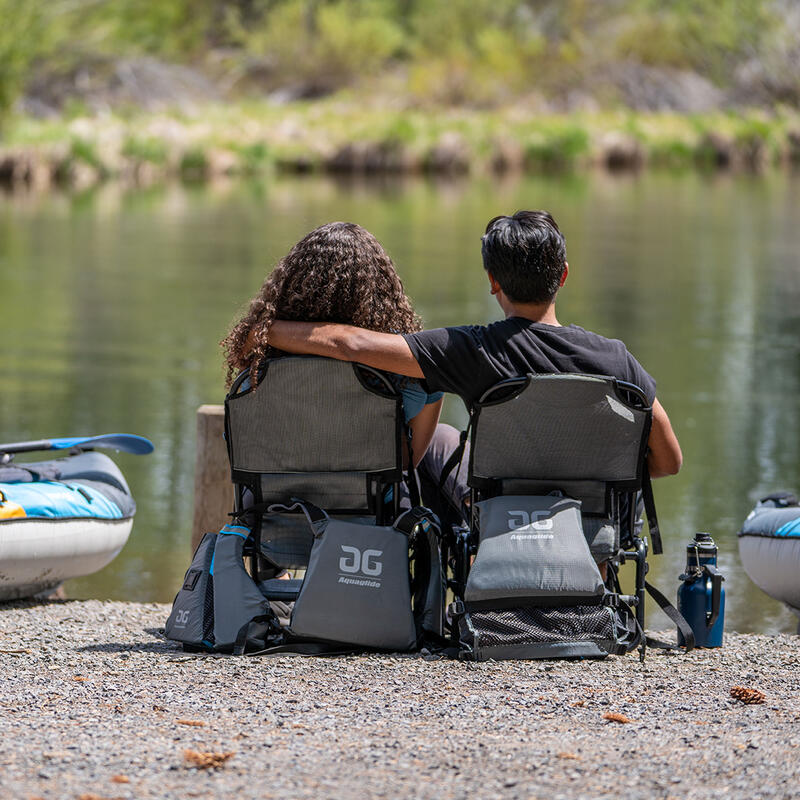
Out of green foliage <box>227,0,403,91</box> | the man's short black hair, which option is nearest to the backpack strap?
the man's short black hair

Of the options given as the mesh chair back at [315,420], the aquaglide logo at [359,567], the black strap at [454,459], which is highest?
the mesh chair back at [315,420]

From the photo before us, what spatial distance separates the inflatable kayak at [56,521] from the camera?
14.4 ft

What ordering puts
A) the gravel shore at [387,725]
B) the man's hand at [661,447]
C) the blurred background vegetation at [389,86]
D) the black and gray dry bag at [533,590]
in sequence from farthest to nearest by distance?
the blurred background vegetation at [389,86] < the man's hand at [661,447] < the black and gray dry bag at [533,590] < the gravel shore at [387,725]

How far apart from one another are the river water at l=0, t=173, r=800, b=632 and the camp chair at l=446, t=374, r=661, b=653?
997mm

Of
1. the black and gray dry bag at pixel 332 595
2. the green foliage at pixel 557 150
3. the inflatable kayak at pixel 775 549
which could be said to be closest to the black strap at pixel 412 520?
the black and gray dry bag at pixel 332 595

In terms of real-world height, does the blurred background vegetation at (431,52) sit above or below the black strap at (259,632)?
above

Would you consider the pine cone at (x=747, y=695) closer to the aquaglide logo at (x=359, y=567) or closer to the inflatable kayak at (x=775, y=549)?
the aquaglide logo at (x=359, y=567)

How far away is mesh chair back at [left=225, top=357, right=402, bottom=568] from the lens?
374cm

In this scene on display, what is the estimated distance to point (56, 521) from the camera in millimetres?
4473

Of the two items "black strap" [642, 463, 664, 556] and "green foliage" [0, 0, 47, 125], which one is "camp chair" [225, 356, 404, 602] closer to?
"black strap" [642, 463, 664, 556]

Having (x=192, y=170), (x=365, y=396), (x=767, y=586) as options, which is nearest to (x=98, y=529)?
(x=365, y=396)

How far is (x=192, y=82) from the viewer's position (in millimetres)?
51656

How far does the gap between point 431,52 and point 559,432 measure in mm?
62726

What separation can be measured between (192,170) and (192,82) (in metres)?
18.5
